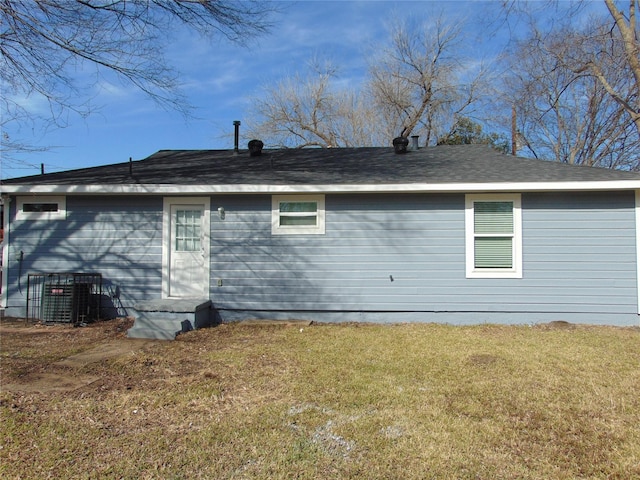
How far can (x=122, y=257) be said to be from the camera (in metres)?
7.75

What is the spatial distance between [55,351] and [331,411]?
410cm

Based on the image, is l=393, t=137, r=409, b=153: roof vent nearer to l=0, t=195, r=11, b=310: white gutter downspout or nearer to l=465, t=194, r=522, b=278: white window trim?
l=465, t=194, r=522, b=278: white window trim

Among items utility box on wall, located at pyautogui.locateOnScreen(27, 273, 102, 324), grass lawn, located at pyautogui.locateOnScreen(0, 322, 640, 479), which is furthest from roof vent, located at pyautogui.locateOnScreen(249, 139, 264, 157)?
grass lawn, located at pyautogui.locateOnScreen(0, 322, 640, 479)

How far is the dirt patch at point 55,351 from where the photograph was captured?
14.0 ft

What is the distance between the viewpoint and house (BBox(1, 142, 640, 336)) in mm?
7102

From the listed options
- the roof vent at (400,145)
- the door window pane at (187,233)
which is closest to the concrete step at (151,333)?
the door window pane at (187,233)

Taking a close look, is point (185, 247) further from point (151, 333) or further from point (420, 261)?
point (420, 261)

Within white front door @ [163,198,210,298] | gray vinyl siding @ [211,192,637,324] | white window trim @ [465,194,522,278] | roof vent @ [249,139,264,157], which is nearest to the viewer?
gray vinyl siding @ [211,192,637,324]

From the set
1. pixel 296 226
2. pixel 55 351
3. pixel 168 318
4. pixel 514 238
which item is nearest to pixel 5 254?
pixel 55 351

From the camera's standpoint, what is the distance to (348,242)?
7516 millimetres

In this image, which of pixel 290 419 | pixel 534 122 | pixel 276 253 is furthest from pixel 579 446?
pixel 534 122

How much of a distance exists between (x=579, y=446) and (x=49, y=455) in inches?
146

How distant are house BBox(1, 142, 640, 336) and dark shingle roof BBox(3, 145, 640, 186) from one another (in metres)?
0.08

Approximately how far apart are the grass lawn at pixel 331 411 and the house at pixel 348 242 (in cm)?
152
